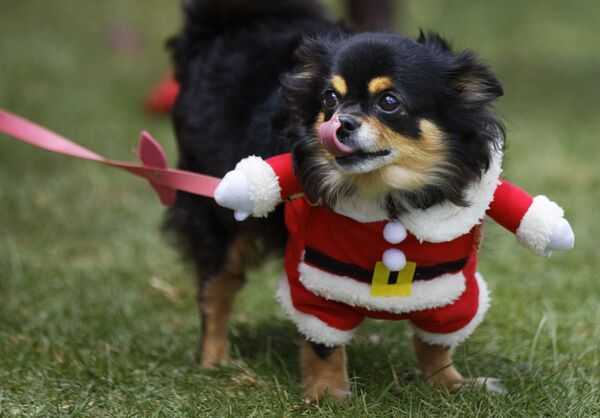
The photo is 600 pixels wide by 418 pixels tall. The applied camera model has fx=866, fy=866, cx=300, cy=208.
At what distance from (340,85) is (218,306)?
4.65 feet

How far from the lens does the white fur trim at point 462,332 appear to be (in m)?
2.86

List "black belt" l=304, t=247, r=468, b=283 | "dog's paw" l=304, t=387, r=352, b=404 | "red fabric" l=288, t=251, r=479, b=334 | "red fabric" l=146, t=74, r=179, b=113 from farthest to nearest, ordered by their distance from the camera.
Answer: "red fabric" l=146, t=74, r=179, b=113
"dog's paw" l=304, t=387, r=352, b=404
"red fabric" l=288, t=251, r=479, b=334
"black belt" l=304, t=247, r=468, b=283

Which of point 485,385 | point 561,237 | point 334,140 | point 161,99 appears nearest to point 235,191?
point 334,140

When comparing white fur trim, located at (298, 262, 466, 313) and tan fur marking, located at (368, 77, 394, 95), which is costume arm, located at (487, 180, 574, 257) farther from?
tan fur marking, located at (368, 77, 394, 95)

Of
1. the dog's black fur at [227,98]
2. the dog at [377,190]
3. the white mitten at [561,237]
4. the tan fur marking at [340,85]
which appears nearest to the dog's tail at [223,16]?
the dog's black fur at [227,98]

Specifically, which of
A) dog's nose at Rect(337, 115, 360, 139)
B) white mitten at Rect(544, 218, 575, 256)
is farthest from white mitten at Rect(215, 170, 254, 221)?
white mitten at Rect(544, 218, 575, 256)

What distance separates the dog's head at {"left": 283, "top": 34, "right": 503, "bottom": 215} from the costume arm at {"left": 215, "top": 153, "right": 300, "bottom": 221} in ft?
0.20

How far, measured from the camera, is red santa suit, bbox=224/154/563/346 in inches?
101

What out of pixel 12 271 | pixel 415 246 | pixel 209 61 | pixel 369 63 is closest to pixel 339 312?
pixel 415 246

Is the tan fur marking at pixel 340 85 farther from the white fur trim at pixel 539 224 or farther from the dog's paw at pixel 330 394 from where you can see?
the dog's paw at pixel 330 394

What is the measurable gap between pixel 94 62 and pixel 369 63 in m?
7.10

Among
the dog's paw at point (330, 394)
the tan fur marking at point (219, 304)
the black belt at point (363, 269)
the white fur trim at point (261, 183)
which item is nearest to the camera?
the white fur trim at point (261, 183)

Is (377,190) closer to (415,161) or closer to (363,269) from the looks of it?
(415,161)

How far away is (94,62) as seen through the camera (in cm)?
902
